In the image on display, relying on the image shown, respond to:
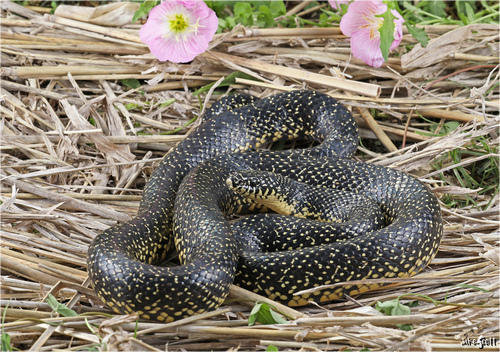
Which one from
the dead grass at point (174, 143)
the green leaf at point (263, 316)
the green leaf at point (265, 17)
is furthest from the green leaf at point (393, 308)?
the green leaf at point (265, 17)

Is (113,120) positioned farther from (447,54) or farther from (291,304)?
(447,54)

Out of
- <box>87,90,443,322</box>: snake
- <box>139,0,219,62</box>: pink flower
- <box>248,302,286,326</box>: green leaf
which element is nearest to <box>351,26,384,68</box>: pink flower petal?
<box>87,90,443,322</box>: snake

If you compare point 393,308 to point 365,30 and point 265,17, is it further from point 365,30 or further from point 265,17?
point 265,17

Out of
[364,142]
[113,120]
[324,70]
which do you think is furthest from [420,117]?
[113,120]

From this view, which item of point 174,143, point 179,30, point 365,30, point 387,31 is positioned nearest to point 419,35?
point 365,30

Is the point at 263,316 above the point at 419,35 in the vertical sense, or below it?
below

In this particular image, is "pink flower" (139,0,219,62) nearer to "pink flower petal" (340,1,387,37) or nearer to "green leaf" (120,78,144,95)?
"green leaf" (120,78,144,95)
